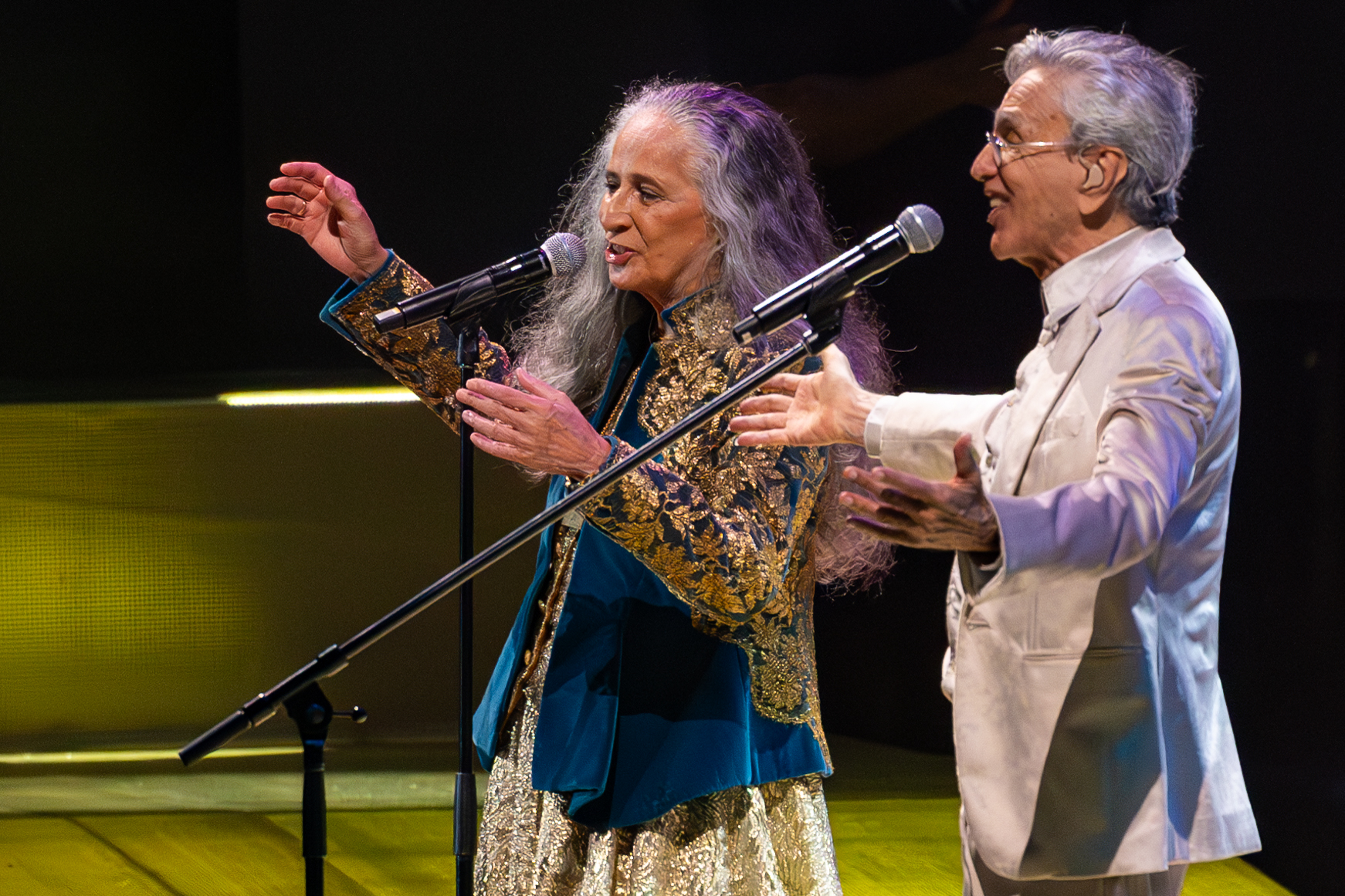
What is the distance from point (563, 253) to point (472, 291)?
0.17 metres

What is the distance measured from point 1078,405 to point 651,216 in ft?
2.84

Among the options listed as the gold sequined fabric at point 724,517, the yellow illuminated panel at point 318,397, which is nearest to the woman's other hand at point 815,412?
the gold sequined fabric at point 724,517

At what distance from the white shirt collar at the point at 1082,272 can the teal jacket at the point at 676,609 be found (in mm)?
566

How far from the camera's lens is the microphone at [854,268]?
1406 mm

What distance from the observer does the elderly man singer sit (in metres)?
1.33

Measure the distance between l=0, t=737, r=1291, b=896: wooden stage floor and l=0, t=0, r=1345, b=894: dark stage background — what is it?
0.58ft

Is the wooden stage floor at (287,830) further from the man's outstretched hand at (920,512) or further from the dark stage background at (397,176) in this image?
the man's outstretched hand at (920,512)

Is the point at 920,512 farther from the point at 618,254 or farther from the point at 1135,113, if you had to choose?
the point at 618,254

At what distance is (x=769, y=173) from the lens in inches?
84.7

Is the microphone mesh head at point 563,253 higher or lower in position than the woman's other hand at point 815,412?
higher

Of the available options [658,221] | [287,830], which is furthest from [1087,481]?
[287,830]

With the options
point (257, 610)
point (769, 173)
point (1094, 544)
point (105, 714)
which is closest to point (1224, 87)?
point (769, 173)

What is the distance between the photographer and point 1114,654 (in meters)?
1.34

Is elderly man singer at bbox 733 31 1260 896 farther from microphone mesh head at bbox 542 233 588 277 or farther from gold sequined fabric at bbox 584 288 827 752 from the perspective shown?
microphone mesh head at bbox 542 233 588 277
